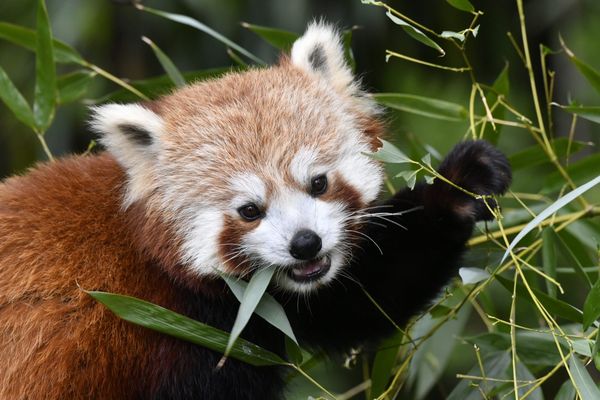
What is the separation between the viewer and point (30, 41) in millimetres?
3672

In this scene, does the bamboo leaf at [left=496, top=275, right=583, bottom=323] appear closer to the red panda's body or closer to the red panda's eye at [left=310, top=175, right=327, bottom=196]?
the red panda's eye at [left=310, top=175, right=327, bottom=196]

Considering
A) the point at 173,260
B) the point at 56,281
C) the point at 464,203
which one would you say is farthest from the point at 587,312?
the point at 56,281

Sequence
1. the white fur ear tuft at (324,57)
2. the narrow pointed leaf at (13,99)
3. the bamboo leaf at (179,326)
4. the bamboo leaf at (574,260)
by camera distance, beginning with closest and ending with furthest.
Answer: the bamboo leaf at (179,326) → the bamboo leaf at (574,260) → the white fur ear tuft at (324,57) → the narrow pointed leaf at (13,99)

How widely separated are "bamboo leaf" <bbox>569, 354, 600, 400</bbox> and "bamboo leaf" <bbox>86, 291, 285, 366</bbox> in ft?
2.76

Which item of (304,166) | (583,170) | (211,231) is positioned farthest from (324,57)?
(583,170)

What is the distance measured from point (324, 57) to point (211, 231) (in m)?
0.77

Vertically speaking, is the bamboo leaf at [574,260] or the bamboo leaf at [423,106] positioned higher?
the bamboo leaf at [423,106]

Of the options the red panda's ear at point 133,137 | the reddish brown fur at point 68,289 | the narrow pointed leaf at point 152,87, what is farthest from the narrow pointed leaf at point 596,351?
the narrow pointed leaf at point 152,87

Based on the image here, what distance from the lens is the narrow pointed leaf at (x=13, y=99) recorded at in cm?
349

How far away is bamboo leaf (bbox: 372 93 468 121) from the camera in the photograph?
133 inches

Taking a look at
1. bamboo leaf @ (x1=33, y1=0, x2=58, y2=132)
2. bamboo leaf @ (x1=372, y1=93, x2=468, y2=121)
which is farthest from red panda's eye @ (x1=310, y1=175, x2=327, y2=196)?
bamboo leaf @ (x1=33, y1=0, x2=58, y2=132)

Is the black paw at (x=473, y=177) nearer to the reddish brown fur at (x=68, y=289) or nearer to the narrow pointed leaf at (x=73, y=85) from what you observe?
the reddish brown fur at (x=68, y=289)

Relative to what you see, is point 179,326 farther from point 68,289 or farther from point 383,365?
point 383,365

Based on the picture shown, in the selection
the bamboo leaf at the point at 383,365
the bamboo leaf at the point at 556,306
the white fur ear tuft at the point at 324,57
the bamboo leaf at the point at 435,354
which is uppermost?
the white fur ear tuft at the point at 324,57
